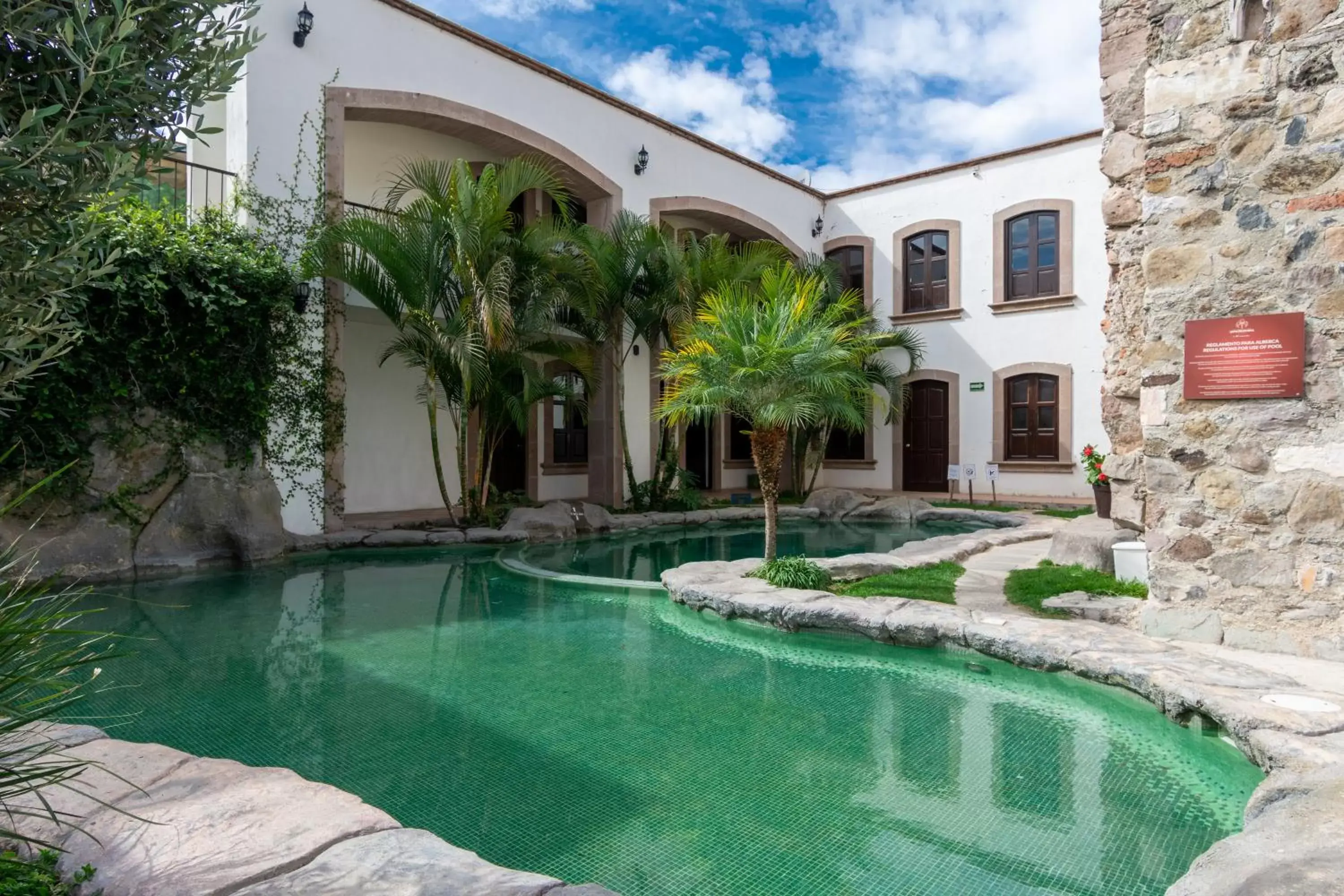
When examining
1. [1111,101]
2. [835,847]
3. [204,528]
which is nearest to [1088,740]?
[835,847]

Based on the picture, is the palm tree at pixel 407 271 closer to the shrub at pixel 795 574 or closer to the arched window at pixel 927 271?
the shrub at pixel 795 574

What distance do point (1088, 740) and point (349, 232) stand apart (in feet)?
29.4

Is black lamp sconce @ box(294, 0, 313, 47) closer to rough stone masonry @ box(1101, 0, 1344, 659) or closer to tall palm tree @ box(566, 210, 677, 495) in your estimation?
tall palm tree @ box(566, 210, 677, 495)

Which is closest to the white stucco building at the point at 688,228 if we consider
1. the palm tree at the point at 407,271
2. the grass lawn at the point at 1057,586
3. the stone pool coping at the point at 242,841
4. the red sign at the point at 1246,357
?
the palm tree at the point at 407,271

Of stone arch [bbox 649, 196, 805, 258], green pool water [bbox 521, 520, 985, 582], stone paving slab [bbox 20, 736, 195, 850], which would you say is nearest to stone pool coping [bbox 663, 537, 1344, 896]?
green pool water [bbox 521, 520, 985, 582]

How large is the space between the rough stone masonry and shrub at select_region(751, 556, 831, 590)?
2421 mm

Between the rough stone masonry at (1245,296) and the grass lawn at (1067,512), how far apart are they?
26.9ft

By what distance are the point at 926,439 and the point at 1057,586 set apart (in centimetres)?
1106

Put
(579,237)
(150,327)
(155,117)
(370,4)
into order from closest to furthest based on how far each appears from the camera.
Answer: (155,117) < (150,327) < (370,4) < (579,237)

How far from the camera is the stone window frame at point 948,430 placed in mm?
16344

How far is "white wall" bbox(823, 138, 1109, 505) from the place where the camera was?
579 inches

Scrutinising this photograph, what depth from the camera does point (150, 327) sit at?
26.1 feet

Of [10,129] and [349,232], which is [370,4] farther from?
[10,129]

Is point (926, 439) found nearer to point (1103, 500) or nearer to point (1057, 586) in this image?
point (1103, 500)
